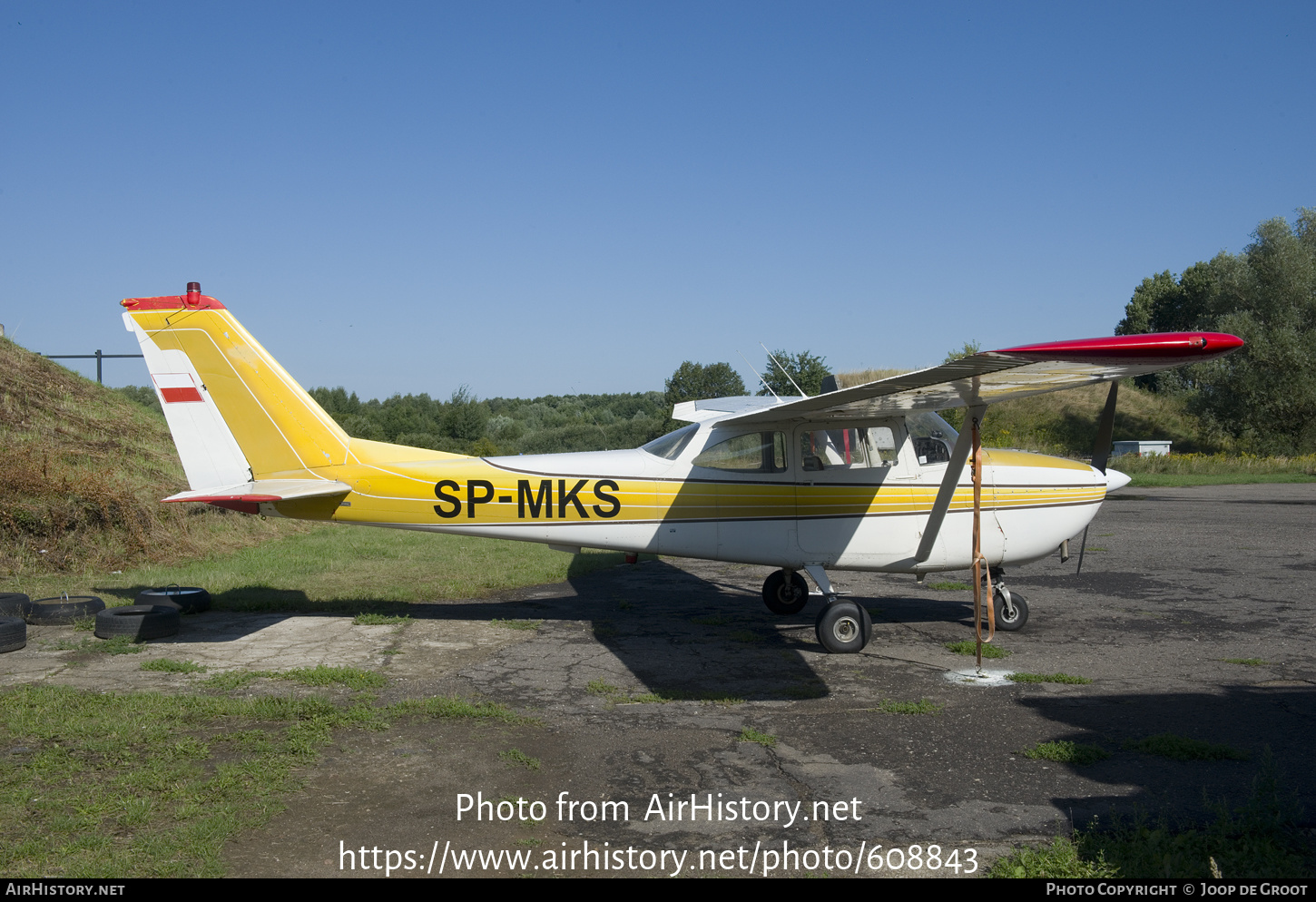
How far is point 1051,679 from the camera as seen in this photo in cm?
699

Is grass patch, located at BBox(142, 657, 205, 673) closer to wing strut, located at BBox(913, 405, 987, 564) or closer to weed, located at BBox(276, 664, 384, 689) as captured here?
weed, located at BBox(276, 664, 384, 689)

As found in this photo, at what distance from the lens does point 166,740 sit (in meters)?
5.50

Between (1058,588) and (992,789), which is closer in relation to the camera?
(992,789)

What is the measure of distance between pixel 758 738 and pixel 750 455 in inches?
139

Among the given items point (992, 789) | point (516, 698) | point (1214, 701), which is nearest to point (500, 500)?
point (516, 698)

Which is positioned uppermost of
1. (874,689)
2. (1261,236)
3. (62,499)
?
(1261,236)

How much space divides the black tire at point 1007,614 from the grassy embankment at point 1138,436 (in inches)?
881

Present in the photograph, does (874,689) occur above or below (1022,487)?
below

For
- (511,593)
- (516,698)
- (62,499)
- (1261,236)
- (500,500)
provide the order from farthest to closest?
(1261,236) < (62,499) < (511,593) < (500,500) < (516,698)

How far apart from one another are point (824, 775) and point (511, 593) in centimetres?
692

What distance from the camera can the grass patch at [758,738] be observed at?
18.4ft

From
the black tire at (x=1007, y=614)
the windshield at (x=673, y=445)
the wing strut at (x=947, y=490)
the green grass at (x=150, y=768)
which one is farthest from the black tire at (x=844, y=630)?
the green grass at (x=150, y=768)

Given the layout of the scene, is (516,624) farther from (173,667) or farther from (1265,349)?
(1265,349)
